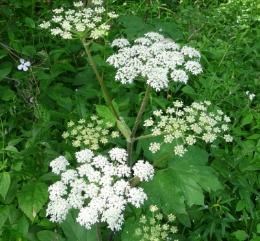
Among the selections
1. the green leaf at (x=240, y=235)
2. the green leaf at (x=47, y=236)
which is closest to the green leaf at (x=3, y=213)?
the green leaf at (x=47, y=236)

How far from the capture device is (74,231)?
3.30m

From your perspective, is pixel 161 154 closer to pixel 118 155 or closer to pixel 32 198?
pixel 118 155

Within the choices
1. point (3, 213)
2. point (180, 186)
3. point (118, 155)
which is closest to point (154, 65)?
point (118, 155)

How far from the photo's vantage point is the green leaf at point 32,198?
10.7 feet

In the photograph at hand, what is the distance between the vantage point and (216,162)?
3.85 meters

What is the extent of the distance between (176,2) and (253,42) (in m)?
1.81

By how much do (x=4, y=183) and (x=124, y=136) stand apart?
89 cm

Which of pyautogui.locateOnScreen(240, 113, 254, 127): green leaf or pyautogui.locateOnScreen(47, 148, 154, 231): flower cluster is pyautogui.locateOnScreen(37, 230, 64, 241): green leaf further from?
pyautogui.locateOnScreen(240, 113, 254, 127): green leaf

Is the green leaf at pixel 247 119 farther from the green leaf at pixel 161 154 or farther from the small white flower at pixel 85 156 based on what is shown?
the small white flower at pixel 85 156

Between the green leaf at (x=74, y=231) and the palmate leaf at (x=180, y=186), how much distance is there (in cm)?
50

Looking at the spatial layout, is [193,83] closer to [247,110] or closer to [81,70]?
[247,110]

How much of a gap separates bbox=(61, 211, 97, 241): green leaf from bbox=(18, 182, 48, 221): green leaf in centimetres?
21

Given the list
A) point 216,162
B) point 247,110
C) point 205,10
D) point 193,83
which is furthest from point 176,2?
point 216,162

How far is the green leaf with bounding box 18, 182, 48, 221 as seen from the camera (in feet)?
10.7
